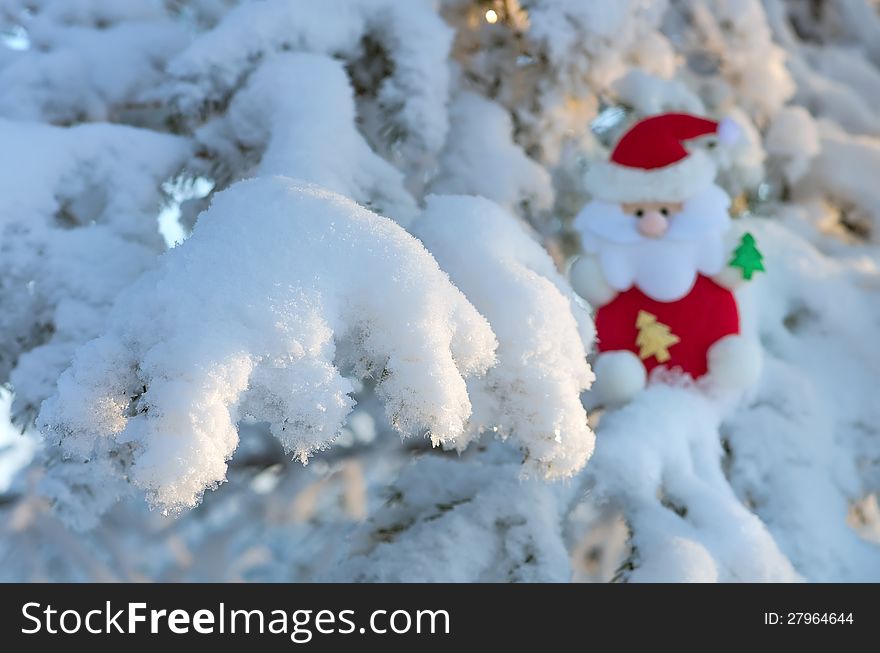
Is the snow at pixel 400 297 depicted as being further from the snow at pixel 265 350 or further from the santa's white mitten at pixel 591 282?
the santa's white mitten at pixel 591 282

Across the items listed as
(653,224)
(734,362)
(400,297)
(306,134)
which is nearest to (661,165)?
(653,224)

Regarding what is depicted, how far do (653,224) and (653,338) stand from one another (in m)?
0.32

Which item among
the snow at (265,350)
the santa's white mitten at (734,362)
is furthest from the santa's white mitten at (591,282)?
the snow at (265,350)

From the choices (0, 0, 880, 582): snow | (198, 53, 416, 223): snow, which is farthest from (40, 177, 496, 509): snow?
(198, 53, 416, 223): snow

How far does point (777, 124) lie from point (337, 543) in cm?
222

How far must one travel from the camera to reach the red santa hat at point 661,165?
79.4 inches

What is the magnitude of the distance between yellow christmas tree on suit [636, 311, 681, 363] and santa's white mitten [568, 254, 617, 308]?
117 mm

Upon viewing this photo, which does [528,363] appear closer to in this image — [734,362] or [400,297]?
[400,297]

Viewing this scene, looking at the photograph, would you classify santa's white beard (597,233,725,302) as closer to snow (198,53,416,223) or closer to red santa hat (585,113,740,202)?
red santa hat (585,113,740,202)

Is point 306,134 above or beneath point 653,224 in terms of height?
above

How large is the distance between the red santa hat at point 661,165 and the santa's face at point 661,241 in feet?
0.15

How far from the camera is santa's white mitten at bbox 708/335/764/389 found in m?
2.06

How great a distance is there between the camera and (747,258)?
208cm

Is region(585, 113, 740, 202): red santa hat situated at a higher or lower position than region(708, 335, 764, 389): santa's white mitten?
higher
